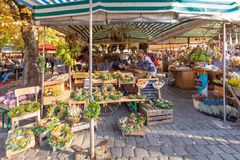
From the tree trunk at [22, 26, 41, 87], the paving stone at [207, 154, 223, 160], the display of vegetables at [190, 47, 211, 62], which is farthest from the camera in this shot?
the display of vegetables at [190, 47, 211, 62]

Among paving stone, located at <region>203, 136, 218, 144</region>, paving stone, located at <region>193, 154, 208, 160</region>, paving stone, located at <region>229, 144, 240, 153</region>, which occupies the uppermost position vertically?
paving stone, located at <region>203, 136, 218, 144</region>

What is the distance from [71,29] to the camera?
8734 millimetres

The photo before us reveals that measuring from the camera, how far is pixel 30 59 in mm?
8547

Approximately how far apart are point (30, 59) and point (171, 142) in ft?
22.1

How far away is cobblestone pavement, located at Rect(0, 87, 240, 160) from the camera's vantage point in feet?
11.4

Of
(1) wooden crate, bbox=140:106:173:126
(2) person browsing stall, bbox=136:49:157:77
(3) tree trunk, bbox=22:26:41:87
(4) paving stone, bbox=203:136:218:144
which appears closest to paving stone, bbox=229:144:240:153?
(4) paving stone, bbox=203:136:218:144

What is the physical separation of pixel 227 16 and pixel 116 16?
91.9 inches

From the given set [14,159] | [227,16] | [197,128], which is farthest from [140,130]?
[227,16]

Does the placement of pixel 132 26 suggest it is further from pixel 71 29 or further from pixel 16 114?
pixel 16 114

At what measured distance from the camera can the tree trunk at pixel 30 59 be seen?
328 inches

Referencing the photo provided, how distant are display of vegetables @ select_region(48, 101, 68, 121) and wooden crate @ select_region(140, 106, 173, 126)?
1786 millimetres

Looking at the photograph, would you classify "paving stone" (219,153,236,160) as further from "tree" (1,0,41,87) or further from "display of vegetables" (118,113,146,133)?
"tree" (1,0,41,87)

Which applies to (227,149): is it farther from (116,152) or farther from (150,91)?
(150,91)

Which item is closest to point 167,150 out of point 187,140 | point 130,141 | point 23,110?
point 187,140
